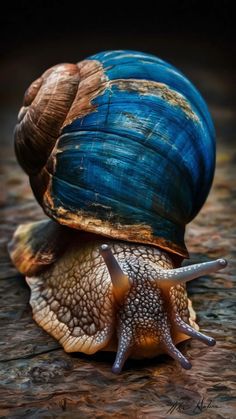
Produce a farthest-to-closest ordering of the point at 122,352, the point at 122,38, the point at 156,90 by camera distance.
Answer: the point at 122,38 < the point at 156,90 < the point at 122,352

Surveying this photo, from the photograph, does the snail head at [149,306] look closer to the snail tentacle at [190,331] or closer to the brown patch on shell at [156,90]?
the snail tentacle at [190,331]

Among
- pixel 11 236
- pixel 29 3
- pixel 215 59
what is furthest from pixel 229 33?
pixel 11 236

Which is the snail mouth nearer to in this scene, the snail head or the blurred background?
the snail head

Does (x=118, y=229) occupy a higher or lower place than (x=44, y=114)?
lower

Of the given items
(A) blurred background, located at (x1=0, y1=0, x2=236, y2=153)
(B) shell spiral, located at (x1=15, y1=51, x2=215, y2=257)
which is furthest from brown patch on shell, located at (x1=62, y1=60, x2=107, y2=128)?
(A) blurred background, located at (x1=0, y1=0, x2=236, y2=153)

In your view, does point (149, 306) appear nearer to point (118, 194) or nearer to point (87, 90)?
point (118, 194)

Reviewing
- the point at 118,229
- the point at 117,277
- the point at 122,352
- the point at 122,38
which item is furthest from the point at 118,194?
the point at 122,38

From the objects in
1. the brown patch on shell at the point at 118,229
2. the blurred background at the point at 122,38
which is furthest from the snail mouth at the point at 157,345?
the blurred background at the point at 122,38

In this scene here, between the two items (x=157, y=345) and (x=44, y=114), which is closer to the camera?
(x=157, y=345)
